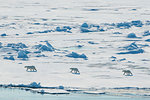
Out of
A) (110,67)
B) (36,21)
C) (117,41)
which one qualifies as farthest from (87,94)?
(36,21)

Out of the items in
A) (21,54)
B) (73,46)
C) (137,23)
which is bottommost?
(21,54)

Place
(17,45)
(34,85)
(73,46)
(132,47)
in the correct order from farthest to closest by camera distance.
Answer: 1. (73,46)
2. (17,45)
3. (132,47)
4. (34,85)

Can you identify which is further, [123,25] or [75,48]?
[123,25]

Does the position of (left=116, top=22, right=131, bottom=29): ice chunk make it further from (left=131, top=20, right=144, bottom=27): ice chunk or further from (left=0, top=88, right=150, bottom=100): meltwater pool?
(left=0, top=88, right=150, bottom=100): meltwater pool

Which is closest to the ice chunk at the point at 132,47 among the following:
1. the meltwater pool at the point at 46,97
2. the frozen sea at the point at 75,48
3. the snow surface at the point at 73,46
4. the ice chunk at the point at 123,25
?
the frozen sea at the point at 75,48

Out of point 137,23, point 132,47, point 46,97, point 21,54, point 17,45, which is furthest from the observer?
point 137,23

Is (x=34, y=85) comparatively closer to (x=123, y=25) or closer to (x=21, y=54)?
(x=21, y=54)


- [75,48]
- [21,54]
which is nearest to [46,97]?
[21,54]

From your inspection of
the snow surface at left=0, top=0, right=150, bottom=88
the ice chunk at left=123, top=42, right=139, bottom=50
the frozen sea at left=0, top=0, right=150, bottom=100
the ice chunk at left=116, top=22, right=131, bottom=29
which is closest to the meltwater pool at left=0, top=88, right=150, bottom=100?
the frozen sea at left=0, top=0, right=150, bottom=100

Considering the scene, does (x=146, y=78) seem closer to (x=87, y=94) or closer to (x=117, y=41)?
(x=87, y=94)
